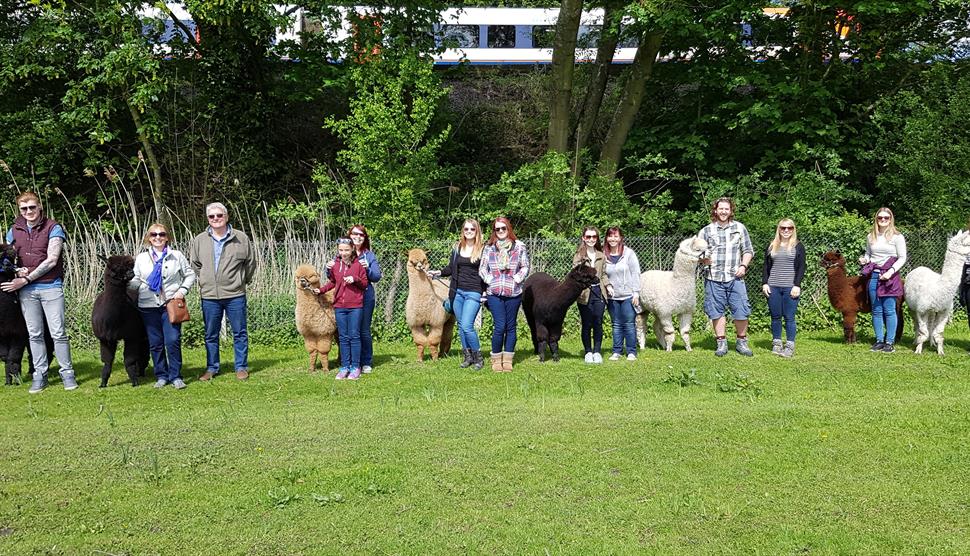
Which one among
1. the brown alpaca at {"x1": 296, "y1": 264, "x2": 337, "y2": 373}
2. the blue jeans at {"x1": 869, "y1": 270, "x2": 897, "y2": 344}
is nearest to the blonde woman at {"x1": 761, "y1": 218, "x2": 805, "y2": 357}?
the blue jeans at {"x1": 869, "y1": 270, "x2": 897, "y2": 344}

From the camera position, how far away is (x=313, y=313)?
9.65 meters

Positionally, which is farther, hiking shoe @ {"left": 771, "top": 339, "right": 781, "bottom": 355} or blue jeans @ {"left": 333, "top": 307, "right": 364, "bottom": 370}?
hiking shoe @ {"left": 771, "top": 339, "right": 781, "bottom": 355}

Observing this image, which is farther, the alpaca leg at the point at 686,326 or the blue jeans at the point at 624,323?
the alpaca leg at the point at 686,326

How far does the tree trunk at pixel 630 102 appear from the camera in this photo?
17625mm

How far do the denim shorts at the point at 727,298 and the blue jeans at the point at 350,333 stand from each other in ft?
13.9

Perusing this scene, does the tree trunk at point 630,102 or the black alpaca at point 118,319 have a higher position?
the tree trunk at point 630,102

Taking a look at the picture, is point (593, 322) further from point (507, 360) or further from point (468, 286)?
point (468, 286)

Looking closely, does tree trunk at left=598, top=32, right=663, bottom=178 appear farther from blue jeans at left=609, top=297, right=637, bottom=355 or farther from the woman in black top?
the woman in black top

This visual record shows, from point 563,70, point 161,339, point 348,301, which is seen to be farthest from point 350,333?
point 563,70

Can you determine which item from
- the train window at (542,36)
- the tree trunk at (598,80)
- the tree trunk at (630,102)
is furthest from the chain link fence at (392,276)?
the train window at (542,36)

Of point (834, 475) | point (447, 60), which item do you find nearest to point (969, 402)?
point (834, 475)

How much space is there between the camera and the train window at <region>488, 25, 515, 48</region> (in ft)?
86.2

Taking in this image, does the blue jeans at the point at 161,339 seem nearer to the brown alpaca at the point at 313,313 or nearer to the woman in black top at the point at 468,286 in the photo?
the brown alpaca at the point at 313,313

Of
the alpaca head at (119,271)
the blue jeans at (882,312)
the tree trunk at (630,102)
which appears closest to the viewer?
the alpaca head at (119,271)
